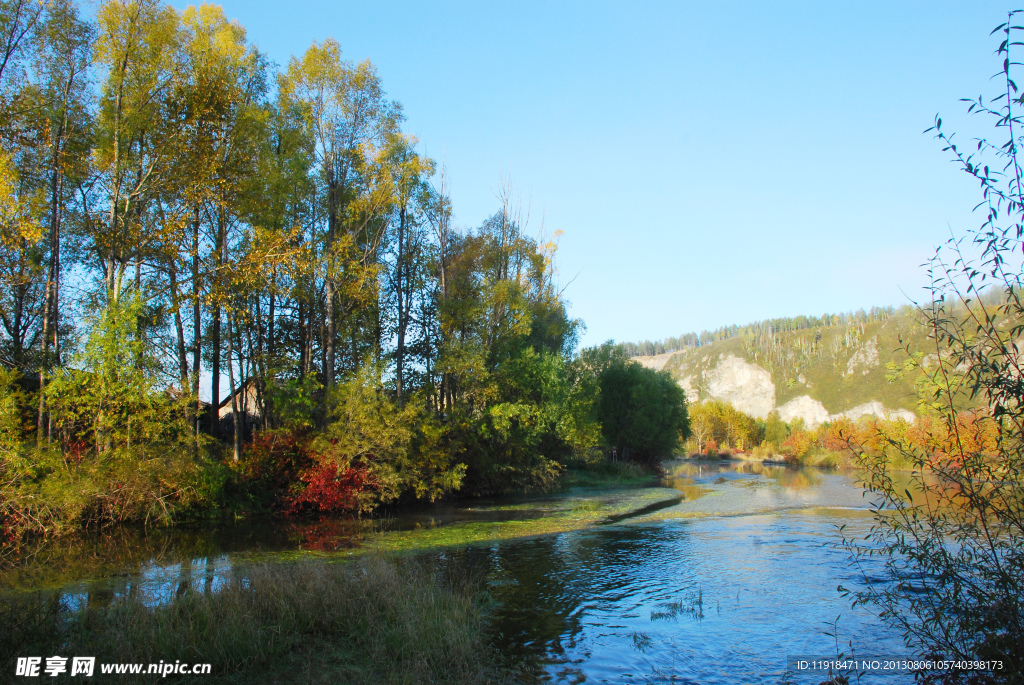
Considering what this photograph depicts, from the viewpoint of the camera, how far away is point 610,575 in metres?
13.8

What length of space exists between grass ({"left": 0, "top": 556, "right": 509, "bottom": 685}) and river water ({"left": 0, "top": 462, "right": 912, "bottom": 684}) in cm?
126

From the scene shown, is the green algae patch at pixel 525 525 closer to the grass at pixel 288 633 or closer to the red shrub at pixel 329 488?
the red shrub at pixel 329 488

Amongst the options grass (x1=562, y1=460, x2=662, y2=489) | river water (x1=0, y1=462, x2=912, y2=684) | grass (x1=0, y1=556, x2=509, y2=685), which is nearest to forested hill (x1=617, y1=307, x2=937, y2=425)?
grass (x1=562, y1=460, x2=662, y2=489)

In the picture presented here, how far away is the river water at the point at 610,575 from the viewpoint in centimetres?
876

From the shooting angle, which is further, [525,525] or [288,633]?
[525,525]

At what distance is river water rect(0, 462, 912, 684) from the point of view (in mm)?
8758

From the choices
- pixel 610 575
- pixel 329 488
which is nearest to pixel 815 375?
pixel 329 488

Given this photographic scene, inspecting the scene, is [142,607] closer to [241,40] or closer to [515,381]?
[515,381]

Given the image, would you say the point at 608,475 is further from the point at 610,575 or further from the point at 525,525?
the point at 610,575

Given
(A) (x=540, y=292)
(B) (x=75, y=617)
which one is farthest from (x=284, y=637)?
(A) (x=540, y=292)

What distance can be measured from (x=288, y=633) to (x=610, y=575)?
305 inches

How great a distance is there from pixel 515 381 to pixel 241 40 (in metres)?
21.0

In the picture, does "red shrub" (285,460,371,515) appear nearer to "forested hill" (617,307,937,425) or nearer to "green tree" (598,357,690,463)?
"green tree" (598,357,690,463)

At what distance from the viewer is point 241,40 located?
28.8 m
